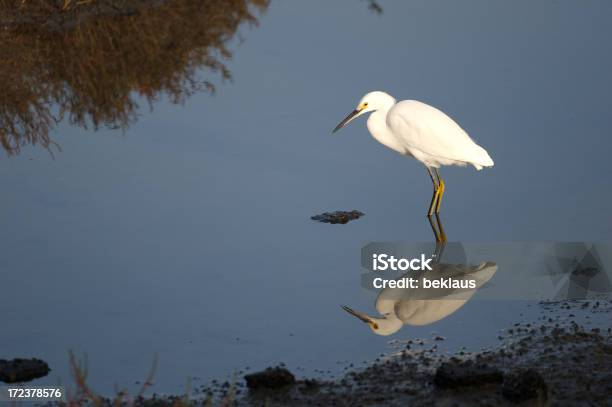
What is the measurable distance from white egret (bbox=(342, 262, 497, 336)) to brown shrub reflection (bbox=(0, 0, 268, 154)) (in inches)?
118

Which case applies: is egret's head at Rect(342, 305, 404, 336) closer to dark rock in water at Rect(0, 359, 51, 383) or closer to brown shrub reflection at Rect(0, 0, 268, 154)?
dark rock in water at Rect(0, 359, 51, 383)

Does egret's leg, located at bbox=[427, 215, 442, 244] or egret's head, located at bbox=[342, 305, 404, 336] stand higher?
egret's leg, located at bbox=[427, 215, 442, 244]

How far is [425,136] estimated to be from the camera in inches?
276

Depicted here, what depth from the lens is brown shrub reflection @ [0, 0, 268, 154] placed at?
25.5 ft

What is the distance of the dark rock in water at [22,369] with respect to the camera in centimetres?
452

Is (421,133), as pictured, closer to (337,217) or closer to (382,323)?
(337,217)

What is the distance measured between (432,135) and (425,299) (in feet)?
5.39

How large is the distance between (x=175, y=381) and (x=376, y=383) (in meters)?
0.90

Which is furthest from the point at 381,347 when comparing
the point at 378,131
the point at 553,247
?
the point at 378,131

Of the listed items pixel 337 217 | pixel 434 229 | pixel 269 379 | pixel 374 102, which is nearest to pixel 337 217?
pixel 337 217

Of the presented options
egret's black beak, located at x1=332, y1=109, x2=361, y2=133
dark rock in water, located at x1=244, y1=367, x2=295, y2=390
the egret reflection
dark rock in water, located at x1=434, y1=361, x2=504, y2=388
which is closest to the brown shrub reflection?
egret's black beak, located at x1=332, y1=109, x2=361, y2=133

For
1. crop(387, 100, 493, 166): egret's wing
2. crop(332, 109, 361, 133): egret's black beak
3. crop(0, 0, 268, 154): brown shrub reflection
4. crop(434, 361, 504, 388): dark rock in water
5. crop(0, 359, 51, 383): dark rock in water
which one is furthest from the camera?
crop(0, 0, 268, 154): brown shrub reflection

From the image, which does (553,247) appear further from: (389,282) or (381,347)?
(381,347)

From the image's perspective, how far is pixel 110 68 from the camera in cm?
807
